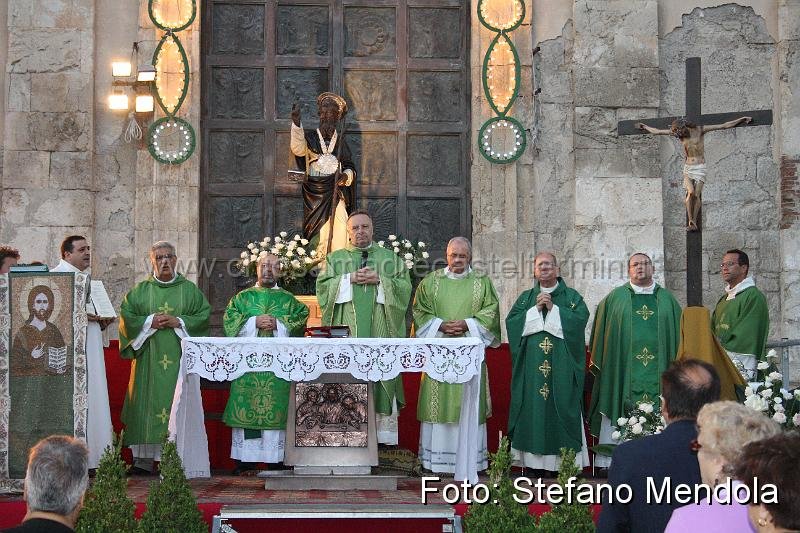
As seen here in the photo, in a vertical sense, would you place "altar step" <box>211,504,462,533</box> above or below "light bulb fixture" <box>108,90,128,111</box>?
below

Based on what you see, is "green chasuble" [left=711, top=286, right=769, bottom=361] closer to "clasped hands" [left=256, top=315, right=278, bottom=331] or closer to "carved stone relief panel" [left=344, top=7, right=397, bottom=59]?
"clasped hands" [left=256, top=315, right=278, bottom=331]

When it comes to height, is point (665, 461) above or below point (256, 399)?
above

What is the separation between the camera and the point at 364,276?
8344mm

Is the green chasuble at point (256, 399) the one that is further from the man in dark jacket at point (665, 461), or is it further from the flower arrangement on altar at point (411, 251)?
the man in dark jacket at point (665, 461)

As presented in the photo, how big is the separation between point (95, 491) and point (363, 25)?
6.70 meters

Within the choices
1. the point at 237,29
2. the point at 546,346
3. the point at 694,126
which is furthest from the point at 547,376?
the point at 237,29

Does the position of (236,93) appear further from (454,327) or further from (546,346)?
(546,346)

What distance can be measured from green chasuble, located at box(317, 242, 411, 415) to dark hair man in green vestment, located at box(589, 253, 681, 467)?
1448 millimetres

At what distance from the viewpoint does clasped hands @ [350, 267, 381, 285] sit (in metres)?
8.34

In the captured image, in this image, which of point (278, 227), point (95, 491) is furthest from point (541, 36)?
point (95, 491)

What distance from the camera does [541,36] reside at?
1132cm

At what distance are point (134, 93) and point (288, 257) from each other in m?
2.23

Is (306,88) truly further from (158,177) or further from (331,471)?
(331,471)

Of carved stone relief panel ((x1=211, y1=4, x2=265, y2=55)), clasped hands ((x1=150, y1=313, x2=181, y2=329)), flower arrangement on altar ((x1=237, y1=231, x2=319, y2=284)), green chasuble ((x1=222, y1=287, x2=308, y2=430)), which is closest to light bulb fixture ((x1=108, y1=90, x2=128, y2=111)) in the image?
carved stone relief panel ((x1=211, y1=4, x2=265, y2=55))
